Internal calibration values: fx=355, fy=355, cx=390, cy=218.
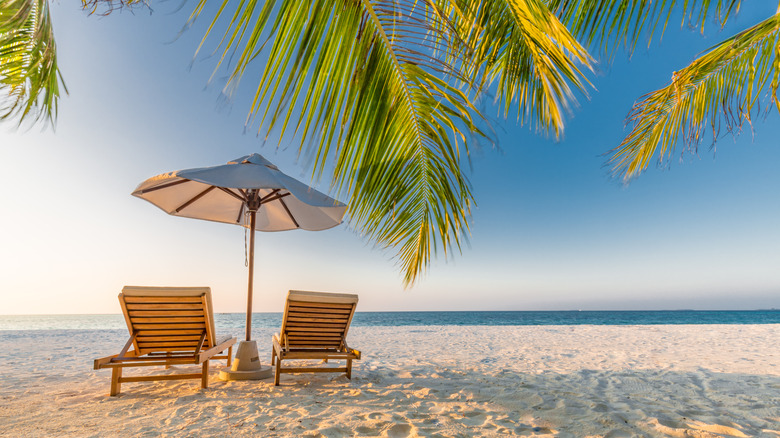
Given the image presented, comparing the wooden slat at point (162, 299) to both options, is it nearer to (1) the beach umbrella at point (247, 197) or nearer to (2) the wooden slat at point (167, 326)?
(2) the wooden slat at point (167, 326)

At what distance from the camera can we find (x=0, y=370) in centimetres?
396

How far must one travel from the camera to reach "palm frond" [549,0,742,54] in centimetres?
170

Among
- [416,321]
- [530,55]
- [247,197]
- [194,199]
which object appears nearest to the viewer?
[530,55]

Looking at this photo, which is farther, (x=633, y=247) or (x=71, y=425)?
(x=633, y=247)

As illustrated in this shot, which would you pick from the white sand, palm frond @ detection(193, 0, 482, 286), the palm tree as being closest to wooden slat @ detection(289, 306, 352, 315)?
the white sand

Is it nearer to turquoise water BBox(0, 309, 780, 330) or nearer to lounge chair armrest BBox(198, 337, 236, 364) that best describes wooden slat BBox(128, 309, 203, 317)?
lounge chair armrest BBox(198, 337, 236, 364)

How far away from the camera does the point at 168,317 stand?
9.62 ft

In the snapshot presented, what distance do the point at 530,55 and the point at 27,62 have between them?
2.06 metres

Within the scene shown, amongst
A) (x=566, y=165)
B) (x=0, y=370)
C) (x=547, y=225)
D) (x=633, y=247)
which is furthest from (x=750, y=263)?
(x=0, y=370)

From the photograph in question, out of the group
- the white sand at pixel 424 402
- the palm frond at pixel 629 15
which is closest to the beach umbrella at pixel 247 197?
the white sand at pixel 424 402

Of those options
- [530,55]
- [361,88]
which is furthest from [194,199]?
[530,55]

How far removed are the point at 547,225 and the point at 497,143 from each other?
60.3ft

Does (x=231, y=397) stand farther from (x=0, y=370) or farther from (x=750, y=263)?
(x=750, y=263)

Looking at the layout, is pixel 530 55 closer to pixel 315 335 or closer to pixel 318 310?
pixel 318 310
